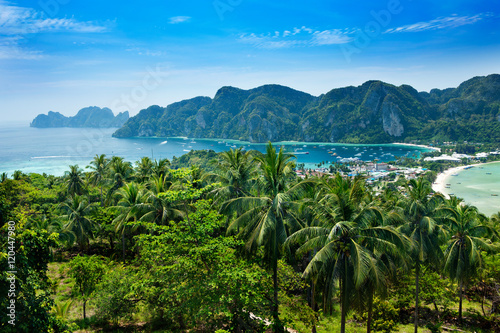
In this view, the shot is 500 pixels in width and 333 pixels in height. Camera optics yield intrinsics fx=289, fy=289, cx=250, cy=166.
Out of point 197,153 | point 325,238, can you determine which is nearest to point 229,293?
point 325,238

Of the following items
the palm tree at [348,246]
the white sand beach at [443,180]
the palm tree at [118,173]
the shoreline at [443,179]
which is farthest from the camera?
the white sand beach at [443,180]

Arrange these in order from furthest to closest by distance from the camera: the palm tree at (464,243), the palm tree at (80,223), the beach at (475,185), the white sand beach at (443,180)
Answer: the white sand beach at (443,180) → the beach at (475,185) → the palm tree at (80,223) → the palm tree at (464,243)

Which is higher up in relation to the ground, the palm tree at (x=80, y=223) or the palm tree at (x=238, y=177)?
the palm tree at (x=238, y=177)

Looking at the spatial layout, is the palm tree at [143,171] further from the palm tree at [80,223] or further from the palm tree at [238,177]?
the palm tree at [238,177]

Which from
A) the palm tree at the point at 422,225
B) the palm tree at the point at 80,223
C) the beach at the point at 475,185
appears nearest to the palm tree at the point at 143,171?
the palm tree at the point at 80,223

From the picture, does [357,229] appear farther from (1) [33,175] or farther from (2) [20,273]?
(1) [33,175]

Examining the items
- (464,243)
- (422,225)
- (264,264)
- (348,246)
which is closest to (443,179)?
(464,243)

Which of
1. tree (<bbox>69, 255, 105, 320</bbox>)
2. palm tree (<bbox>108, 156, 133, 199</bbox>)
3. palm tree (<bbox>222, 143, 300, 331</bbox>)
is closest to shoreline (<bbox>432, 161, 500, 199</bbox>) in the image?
palm tree (<bbox>108, 156, 133, 199</bbox>)

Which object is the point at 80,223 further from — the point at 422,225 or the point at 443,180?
the point at 443,180

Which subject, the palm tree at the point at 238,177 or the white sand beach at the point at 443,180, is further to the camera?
the white sand beach at the point at 443,180

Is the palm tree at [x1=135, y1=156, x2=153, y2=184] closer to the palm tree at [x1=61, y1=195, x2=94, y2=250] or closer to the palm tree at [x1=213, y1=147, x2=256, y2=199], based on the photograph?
the palm tree at [x1=61, y1=195, x2=94, y2=250]
